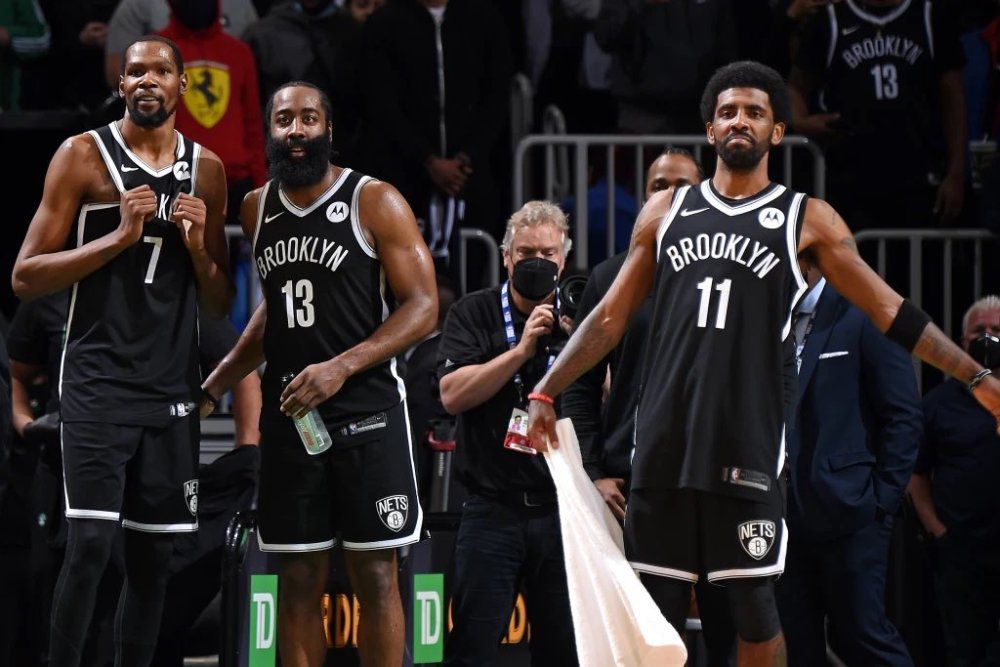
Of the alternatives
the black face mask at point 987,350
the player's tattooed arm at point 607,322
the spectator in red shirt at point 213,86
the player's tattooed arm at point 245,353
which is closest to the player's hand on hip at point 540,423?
the player's tattooed arm at point 607,322

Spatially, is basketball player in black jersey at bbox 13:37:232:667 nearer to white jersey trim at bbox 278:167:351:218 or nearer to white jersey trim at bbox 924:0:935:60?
white jersey trim at bbox 278:167:351:218

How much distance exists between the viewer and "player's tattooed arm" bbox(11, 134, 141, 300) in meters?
5.35

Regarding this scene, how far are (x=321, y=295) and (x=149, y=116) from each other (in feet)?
2.81

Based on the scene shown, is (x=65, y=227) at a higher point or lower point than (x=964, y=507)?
higher

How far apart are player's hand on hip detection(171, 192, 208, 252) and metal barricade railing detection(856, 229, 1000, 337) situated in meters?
3.88

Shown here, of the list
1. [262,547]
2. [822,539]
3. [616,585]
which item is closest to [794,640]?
[822,539]

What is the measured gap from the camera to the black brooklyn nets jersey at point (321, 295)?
5.46 m

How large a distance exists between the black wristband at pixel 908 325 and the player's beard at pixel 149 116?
8.38 ft

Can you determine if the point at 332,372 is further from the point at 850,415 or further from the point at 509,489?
the point at 850,415

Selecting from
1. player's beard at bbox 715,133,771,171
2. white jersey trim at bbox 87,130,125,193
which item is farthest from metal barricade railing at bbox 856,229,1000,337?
white jersey trim at bbox 87,130,125,193

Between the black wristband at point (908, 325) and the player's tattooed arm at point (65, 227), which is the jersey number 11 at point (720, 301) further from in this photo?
the player's tattooed arm at point (65, 227)

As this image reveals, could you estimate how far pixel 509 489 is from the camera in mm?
5816

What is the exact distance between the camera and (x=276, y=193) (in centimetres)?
561

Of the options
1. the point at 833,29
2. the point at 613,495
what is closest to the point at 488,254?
the point at 833,29
